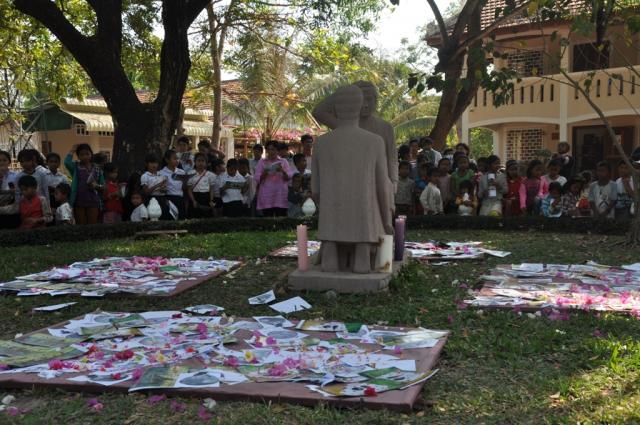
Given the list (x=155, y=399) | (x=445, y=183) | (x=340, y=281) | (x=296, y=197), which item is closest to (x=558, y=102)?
(x=445, y=183)

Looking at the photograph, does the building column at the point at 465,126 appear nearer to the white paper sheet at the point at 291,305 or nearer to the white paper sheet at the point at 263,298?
the white paper sheet at the point at 263,298

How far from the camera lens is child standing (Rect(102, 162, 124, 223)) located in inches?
425

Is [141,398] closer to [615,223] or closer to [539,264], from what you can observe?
[539,264]

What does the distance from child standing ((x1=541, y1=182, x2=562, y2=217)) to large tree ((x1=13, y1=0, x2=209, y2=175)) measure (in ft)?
24.4

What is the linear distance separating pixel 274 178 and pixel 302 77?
44.3ft

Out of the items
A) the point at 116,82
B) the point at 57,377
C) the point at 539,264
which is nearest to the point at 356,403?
the point at 57,377

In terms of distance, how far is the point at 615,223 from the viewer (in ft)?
33.2

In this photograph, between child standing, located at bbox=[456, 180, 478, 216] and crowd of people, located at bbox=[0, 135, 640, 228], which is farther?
child standing, located at bbox=[456, 180, 478, 216]

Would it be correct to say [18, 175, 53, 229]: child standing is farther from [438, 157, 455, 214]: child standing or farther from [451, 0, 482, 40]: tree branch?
[451, 0, 482, 40]: tree branch

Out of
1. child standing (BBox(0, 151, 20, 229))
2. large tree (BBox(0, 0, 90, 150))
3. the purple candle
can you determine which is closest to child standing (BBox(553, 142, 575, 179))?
A: the purple candle

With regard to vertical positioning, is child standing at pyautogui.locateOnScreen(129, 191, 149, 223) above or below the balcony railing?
below

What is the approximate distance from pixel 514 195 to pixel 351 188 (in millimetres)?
6528

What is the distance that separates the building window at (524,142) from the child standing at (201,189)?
46.5ft

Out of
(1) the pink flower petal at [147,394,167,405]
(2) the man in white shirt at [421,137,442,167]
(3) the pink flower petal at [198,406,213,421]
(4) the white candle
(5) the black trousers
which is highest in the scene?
(2) the man in white shirt at [421,137,442,167]
